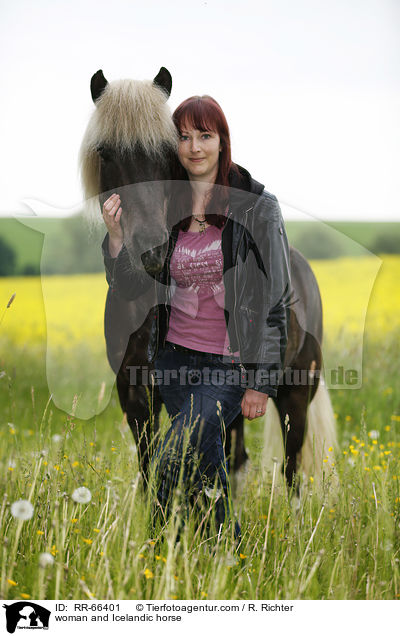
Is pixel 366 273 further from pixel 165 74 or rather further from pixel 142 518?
pixel 142 518

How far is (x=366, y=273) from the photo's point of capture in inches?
125

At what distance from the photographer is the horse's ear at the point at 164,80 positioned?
253 cm

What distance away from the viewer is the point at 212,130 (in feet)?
7.67

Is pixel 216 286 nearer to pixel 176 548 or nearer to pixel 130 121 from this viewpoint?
pixel 130 121

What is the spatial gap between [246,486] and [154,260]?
1.48m

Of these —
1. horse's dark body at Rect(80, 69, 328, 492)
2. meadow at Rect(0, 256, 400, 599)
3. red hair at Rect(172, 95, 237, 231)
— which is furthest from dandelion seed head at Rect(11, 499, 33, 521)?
red hair at Rect(172, 95, 237, 231)

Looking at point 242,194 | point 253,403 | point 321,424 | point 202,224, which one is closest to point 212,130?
point 242,194

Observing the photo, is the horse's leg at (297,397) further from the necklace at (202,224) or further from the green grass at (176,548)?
the necklace at (202,224)

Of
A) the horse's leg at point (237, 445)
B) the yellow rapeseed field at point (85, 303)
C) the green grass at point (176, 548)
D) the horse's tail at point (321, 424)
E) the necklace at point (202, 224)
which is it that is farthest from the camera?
the horse's tail at point (321, 424)

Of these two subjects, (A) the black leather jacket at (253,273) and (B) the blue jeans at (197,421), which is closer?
(B) the blue jeans at (197,421)

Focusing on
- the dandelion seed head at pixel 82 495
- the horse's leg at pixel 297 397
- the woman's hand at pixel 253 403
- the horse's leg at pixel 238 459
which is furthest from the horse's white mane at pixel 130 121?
the horse's leg at pixel 238 459

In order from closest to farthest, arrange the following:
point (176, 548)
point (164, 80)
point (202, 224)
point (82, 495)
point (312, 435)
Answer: point (176, 548)
point (82, 495)
point (202, 224)
point (164, 80)
point (312, 435)
